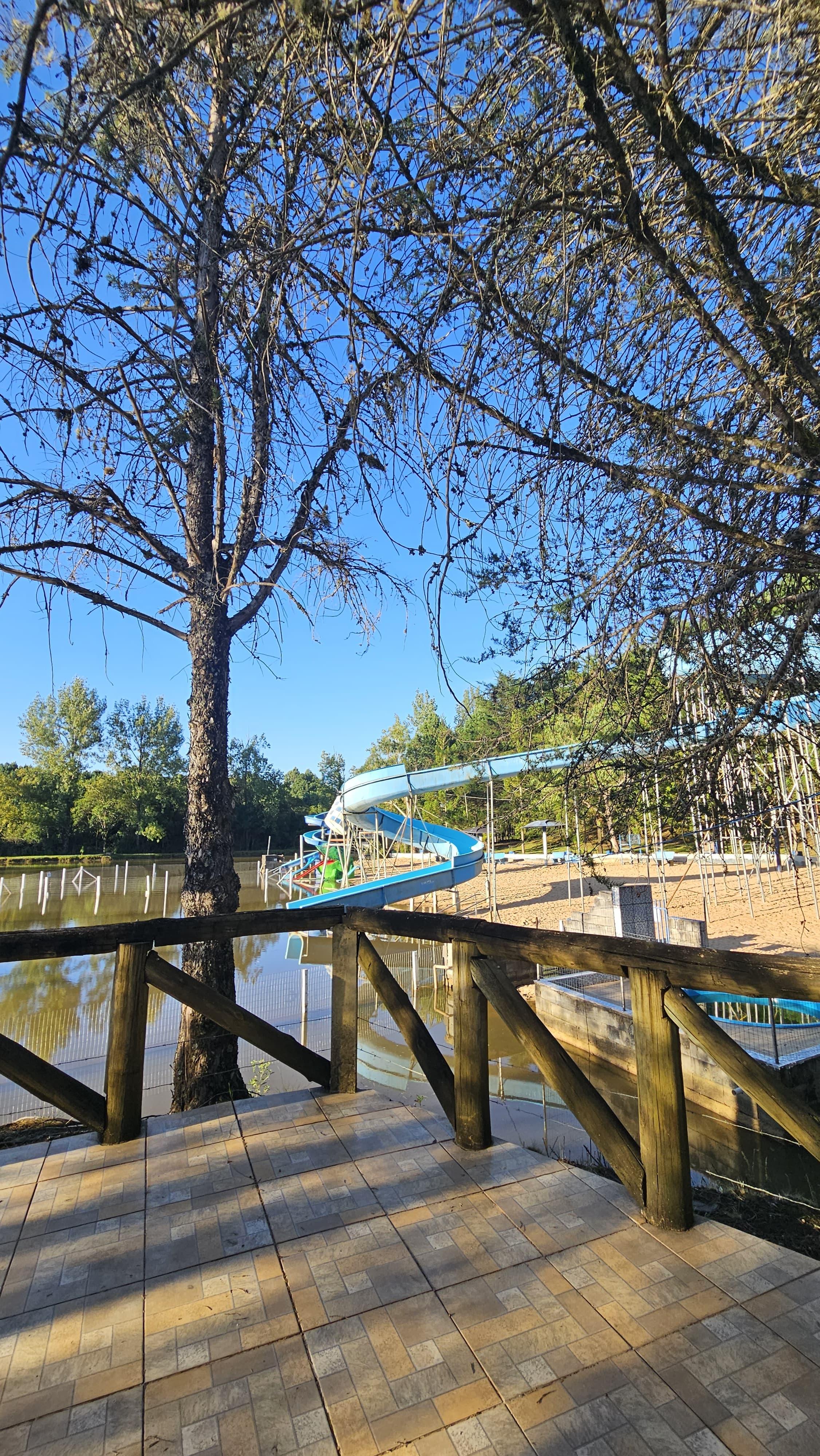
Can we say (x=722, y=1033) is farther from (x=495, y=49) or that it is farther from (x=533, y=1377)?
(x=495, y=49)

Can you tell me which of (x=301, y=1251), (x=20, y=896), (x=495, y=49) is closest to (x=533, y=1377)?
(x=301, y=1251)

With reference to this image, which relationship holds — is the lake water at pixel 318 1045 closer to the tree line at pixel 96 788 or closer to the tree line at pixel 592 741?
the tree line at pixel 592 741

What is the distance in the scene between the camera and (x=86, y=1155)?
289 centimetres

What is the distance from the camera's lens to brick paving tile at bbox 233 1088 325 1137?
310cm

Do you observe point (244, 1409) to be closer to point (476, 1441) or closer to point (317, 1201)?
point (476, 1441)

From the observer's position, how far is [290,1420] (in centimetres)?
151

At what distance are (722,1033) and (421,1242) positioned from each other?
111 centimetres

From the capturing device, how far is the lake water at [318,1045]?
23.6 feet

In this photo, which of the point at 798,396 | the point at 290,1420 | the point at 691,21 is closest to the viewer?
the point at 290,1420

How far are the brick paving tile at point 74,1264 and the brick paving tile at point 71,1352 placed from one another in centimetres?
4

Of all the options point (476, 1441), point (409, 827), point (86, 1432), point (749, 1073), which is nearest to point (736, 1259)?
A: point (749, 1073)

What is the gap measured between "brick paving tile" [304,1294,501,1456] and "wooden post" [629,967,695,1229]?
2.68 ft

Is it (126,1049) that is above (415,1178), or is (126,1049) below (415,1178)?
above

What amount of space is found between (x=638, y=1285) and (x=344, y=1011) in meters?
1.79
